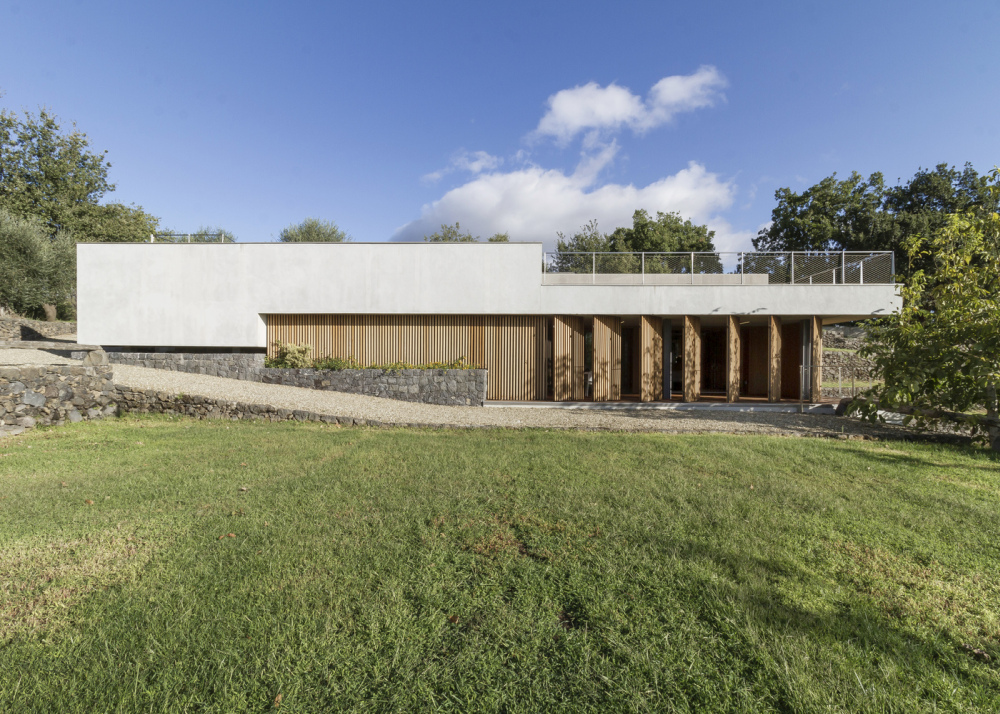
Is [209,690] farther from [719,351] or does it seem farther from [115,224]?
[115,224]

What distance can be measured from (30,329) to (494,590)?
80.5 ft

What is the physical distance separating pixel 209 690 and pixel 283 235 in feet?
130

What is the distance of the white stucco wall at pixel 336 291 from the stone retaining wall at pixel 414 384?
6.66 feet

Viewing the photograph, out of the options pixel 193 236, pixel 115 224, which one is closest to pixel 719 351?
pixel 193 236

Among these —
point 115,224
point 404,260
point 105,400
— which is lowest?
point 105,400

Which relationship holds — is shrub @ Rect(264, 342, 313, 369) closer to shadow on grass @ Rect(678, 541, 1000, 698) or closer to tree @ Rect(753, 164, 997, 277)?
shadow on grass @ Rect(678, 541, 1000, 698)

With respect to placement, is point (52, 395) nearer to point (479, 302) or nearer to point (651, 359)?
point (479, 302)

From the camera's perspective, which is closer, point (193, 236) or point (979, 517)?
point (979, 517)

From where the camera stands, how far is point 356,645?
2400 millimetres

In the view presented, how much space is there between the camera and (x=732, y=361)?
43.3ft

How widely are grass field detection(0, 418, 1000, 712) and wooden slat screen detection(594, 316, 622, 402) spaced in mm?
7580

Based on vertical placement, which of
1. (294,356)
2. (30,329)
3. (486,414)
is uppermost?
(30,329)

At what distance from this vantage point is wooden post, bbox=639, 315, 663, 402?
528 inches

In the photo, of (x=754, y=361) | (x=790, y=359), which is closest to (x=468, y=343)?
(x=754, y=361)
